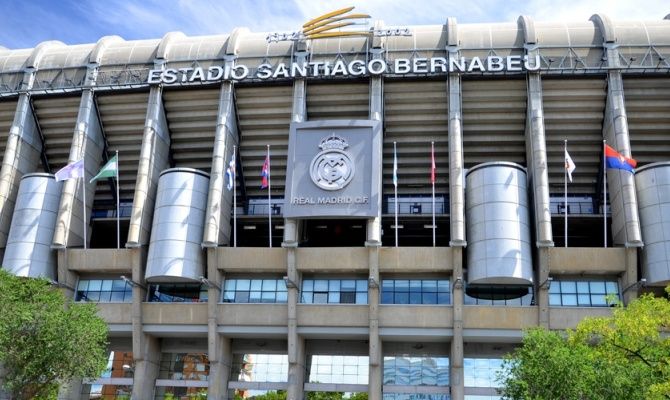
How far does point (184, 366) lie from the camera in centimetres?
5322

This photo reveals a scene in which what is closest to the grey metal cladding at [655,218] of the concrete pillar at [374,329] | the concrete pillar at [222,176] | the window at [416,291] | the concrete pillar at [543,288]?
the concrete pillar at [543,288]

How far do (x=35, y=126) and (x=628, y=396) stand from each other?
51263 mm

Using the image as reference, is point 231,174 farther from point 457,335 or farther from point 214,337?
point 457,335

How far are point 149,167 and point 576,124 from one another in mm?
34670

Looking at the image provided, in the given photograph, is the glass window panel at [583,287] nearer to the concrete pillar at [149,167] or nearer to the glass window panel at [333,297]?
the glass window panel at [333,297]

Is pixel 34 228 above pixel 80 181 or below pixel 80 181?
below

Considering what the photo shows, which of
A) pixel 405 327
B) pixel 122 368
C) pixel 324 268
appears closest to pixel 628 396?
pixel 405 327

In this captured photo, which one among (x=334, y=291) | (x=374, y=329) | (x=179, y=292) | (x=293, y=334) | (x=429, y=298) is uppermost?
(x=334, y=291)

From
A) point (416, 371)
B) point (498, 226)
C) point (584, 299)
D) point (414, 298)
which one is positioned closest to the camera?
point (498, 226)

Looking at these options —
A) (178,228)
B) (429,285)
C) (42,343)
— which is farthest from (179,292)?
(429,285)

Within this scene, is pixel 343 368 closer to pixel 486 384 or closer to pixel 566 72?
pixel 486 384

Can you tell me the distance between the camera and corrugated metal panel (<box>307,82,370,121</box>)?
53.5m

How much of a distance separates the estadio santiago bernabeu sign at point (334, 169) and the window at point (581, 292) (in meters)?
14.6

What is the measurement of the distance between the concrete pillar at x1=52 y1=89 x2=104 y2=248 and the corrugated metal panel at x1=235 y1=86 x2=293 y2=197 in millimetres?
12560
